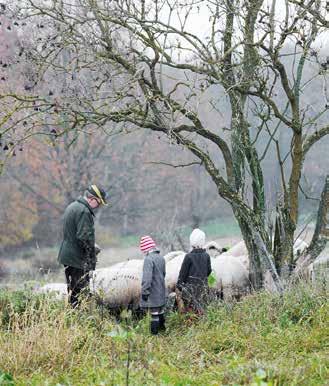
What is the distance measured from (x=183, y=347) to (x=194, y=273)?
2.11 m

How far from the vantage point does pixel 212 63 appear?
9.18 m

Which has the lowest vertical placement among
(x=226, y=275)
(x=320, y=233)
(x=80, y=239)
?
(x=226, y=275)

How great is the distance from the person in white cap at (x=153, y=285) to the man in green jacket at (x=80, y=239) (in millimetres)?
663

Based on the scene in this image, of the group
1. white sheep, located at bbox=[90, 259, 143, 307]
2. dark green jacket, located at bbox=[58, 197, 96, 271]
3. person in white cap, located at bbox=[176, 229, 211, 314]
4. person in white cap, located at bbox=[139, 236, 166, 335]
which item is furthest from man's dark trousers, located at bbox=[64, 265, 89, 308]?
person in white cap, located at bbox=[176, 229, 211, 314]

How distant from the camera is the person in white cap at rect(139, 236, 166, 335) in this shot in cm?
871

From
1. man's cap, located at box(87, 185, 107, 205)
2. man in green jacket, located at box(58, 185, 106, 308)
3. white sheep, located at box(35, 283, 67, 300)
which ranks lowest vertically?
white sheep, located at box(35, 283, 67, 300)

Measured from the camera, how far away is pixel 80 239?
28.6 ft

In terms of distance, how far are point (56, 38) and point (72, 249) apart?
305 centimetres

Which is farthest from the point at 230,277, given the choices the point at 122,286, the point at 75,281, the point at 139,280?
the point at 75,281

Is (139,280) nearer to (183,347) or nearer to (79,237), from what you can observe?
(79,237)

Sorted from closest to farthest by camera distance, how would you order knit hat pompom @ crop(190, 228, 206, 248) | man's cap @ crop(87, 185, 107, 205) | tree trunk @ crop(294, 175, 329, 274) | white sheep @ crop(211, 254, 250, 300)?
man's cap @ crop(87, 185, 107, 205) < knit hat pompom @ crop(190, 228, 206, 248) < white sheep @ crop(211, 254, 250, 300) < tree trunk @ crop(294, 175, 329, 274)

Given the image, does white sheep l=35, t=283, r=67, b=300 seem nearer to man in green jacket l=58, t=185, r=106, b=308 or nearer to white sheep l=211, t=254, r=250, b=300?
man in green jacket l=58, t=185, r=106, b=308

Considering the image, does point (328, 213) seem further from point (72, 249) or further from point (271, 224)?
point (72, 249)

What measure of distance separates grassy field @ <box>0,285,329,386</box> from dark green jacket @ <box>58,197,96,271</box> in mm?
695
